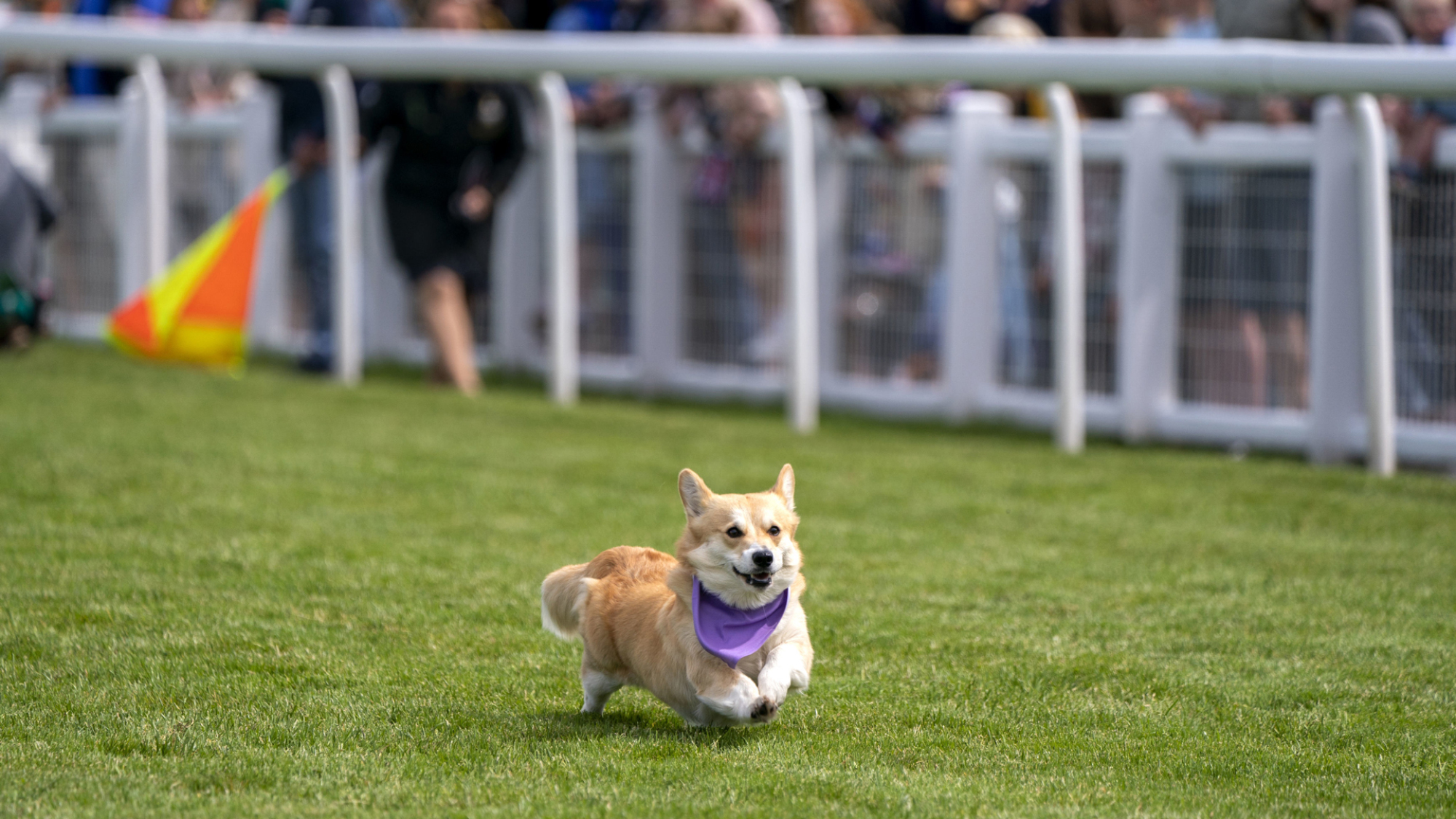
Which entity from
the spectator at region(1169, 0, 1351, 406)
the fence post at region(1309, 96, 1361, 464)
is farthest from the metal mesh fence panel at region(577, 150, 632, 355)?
the fence post at region(1309, 96, 1361, 464)

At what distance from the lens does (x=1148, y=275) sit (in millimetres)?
10047

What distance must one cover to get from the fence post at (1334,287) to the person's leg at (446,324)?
5120 millimetres

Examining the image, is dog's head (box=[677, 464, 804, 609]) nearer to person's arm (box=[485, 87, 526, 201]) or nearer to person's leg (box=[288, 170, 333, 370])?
person's arm (box=[485, 87, 526, 201])

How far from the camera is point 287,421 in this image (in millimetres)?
10102

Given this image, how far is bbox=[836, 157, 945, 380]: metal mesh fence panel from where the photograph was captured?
1095 centimetres

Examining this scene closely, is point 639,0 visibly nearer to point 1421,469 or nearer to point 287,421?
point 287,421

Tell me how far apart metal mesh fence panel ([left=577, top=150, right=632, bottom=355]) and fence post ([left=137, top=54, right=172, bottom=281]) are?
297cm

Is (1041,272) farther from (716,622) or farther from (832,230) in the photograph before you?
(716,622)

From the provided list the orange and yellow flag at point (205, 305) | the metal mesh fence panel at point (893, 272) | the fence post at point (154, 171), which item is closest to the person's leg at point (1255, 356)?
the metal mesh fence panel at point (893, 272)

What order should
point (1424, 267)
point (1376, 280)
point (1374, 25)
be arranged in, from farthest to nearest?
point (1374, 25)
point (1424, 267)
point (1376, 280)

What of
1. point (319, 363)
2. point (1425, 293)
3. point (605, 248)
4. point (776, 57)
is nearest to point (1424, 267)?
point (1425, 293)

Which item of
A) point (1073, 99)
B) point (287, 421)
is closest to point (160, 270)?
point (287, 421)

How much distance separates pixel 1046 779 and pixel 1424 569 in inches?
117

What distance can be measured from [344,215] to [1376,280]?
6.16m
